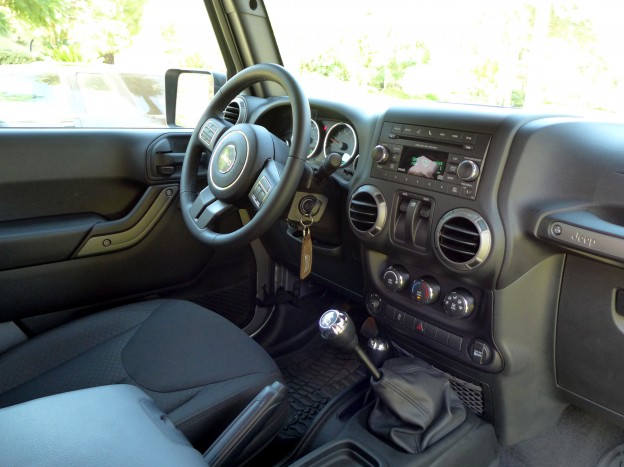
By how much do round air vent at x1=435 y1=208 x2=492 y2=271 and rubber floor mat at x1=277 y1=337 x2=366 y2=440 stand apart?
2.48 ft

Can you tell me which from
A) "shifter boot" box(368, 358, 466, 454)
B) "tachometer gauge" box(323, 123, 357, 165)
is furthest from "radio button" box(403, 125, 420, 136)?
"shifter boot" box(368, 358, 466, 454)

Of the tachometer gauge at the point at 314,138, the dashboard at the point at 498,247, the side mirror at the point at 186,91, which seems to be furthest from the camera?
the side mirror at the point at 186,91

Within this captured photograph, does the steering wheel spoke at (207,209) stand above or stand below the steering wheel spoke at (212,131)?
below

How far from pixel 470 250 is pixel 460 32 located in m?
0.86

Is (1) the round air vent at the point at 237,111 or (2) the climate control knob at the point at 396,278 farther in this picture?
(1) the round air vent at the point at 237,111

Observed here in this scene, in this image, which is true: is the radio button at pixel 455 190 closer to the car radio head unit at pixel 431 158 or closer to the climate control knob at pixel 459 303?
the car radio head unit at pixel 431 158

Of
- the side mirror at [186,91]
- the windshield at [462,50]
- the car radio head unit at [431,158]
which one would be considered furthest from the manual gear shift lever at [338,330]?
the side mirror at [186,91]

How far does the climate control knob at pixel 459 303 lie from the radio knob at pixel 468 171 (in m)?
0.30

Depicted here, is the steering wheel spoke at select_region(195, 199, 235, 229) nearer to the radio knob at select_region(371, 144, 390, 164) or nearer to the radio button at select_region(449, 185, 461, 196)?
the radio knob at select_region(371, 144, 390, 164)

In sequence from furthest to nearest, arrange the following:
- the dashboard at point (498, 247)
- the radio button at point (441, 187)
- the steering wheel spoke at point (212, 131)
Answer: the steering wheel spoke at point (212, 131) → the radio button at point (441, 187) → the dashboard at point (498, 247)

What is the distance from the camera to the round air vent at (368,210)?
148 cm

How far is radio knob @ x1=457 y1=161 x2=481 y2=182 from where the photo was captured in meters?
1.23

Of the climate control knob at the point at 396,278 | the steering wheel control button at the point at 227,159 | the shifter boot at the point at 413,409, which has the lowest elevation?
the shifter boot at the point at 413,409

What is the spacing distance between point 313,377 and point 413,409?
2.46ft
